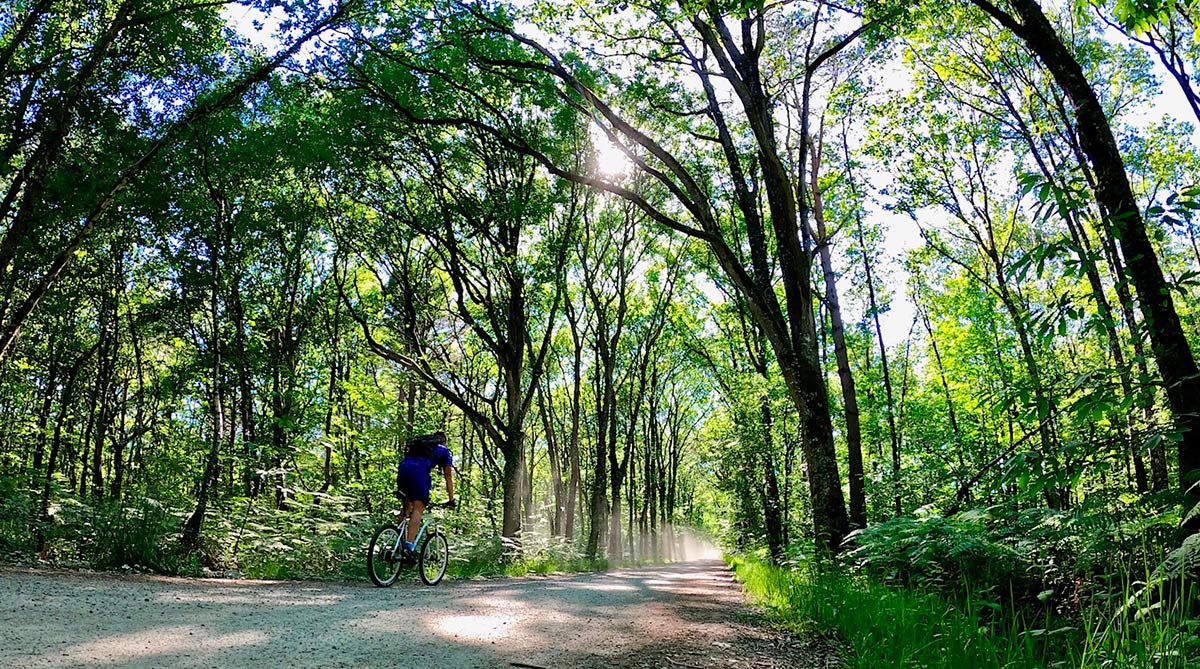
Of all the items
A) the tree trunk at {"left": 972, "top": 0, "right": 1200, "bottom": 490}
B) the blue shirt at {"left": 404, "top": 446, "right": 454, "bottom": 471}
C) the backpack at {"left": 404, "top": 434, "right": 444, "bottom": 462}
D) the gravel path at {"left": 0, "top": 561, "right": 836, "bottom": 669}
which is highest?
the tree trunk at {"left": 972, "top": 0, "right": 1200, "bottom": 490}

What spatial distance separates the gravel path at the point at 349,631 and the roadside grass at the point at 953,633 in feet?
Answer: 1.15

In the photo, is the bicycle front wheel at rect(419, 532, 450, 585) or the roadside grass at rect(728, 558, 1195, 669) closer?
the roadside grass at rect(728, 558, 1195, 669)

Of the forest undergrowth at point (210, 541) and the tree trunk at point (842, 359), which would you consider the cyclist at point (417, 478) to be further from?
the tree trunk at point (842, 359)

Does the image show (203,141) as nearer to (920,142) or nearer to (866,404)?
(920,142)

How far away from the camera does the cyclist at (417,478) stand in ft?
27.5

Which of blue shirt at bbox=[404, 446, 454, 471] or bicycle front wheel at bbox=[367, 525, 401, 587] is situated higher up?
blue shirt at bbox=[404, 446, 454, 471]

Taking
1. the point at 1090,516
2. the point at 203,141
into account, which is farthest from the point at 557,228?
the point at 1090,516

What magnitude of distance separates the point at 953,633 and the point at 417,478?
668 centimetres

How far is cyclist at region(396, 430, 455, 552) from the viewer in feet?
27.5

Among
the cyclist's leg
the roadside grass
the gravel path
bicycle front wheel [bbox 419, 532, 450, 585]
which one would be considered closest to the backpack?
the cyclist's leg

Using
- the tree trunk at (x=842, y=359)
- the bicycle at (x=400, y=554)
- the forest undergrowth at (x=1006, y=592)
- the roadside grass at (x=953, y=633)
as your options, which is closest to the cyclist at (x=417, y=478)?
the bicycle at (x=400, y=554)

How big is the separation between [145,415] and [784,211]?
32845mm

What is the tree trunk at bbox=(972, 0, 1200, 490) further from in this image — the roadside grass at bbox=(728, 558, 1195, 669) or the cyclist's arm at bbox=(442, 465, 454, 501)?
the cyclist's arm at bbox=(442, 465, 454, 501)

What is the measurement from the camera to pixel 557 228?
1789 cm
